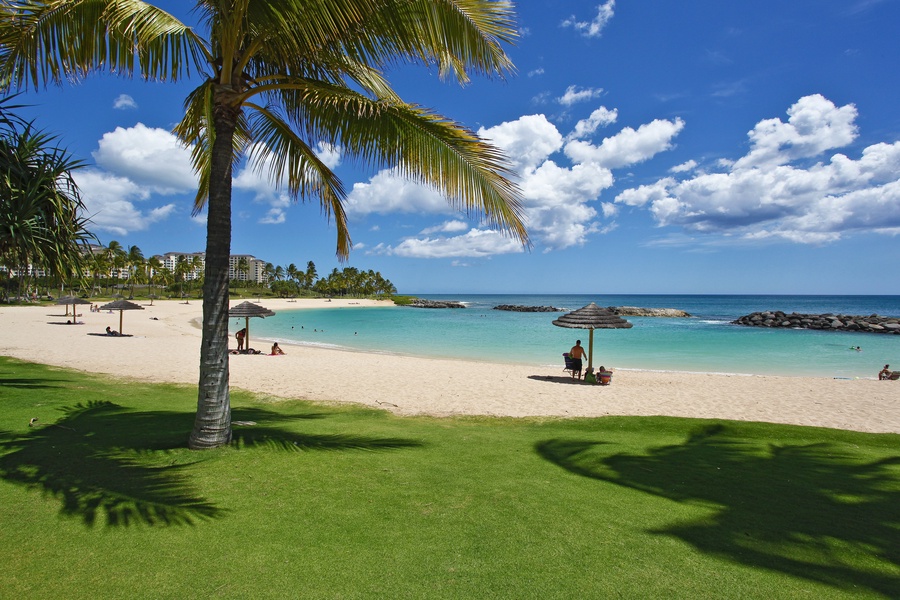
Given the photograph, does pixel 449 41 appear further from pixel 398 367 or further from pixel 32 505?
pixel 398 367

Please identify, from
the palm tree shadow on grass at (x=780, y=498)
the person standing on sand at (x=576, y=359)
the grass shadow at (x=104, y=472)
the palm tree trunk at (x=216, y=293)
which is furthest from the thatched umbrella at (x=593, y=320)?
the grass shadow at (x=104, y=472)

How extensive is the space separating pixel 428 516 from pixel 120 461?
2881mm

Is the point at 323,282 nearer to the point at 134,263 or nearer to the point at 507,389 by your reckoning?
the point at 134,263

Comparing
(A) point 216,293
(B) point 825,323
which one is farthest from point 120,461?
(B) point 825,323

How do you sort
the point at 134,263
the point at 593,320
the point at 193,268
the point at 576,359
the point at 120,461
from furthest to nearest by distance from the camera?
the point at 193,268 → the point at 134,263 → the point at 576,359 → the point at 593,320 → the point at 120,461

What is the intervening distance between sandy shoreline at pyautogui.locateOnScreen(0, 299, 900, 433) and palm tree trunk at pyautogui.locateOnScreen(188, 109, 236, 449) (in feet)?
13.6

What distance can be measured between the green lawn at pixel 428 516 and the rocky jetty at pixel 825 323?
146 feet

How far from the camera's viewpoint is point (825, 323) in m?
41.4

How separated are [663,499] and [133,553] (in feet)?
12.1

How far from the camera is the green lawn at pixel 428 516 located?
2.52 m

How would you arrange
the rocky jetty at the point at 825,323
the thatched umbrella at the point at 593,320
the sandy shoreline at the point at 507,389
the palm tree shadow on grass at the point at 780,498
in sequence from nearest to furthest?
the palm tree shadow on grass at the point at 780,498, the sandy shoreline at the point at 507,389, the thatched umbrella at the point at 593,320, the rocky jetty at the point at 825,323

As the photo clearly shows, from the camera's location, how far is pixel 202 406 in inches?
182

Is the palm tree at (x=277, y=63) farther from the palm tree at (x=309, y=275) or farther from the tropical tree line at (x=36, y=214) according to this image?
the palm tree at (x=309, y=275)

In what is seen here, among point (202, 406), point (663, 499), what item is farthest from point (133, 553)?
point (663, 499)
